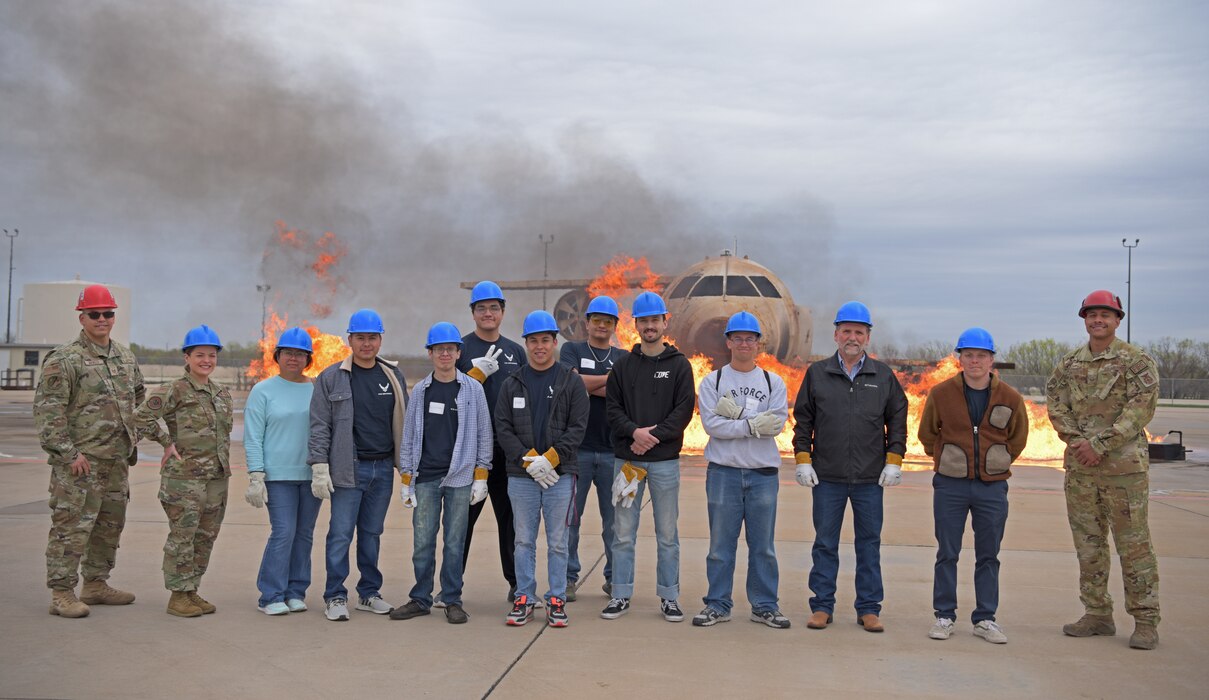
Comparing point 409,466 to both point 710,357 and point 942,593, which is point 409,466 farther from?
point 710,357

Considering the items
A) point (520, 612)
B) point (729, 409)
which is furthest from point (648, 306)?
point (520, 612)

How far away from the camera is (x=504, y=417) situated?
6.35 m

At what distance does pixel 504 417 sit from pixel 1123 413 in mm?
3784

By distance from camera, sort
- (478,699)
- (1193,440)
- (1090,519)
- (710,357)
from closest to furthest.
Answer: (478,699) → (1090,519) → (710,357) → (1193,440)

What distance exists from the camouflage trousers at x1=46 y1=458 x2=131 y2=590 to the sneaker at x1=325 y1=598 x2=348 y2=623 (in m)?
1.57

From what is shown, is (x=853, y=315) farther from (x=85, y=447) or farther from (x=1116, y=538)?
(x=85, y=447)

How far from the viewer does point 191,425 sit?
20.9 ft

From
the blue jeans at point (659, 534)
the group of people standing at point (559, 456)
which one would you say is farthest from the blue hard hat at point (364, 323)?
the blue jeans at point (659, 534)

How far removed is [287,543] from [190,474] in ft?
2.46

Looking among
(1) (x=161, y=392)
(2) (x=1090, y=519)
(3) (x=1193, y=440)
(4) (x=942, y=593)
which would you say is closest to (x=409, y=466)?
(1) (x=161, y=392)

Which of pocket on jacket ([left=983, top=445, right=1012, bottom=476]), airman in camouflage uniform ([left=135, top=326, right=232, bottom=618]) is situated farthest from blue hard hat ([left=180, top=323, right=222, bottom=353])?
pocket on jacket ([left=983, top=445, right=1012, bottom=476])

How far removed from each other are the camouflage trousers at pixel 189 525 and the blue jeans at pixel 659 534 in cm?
257

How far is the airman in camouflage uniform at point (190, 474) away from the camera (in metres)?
6.13

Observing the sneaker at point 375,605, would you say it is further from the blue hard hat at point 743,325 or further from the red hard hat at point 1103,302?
the red hard hat at point 1103,302
